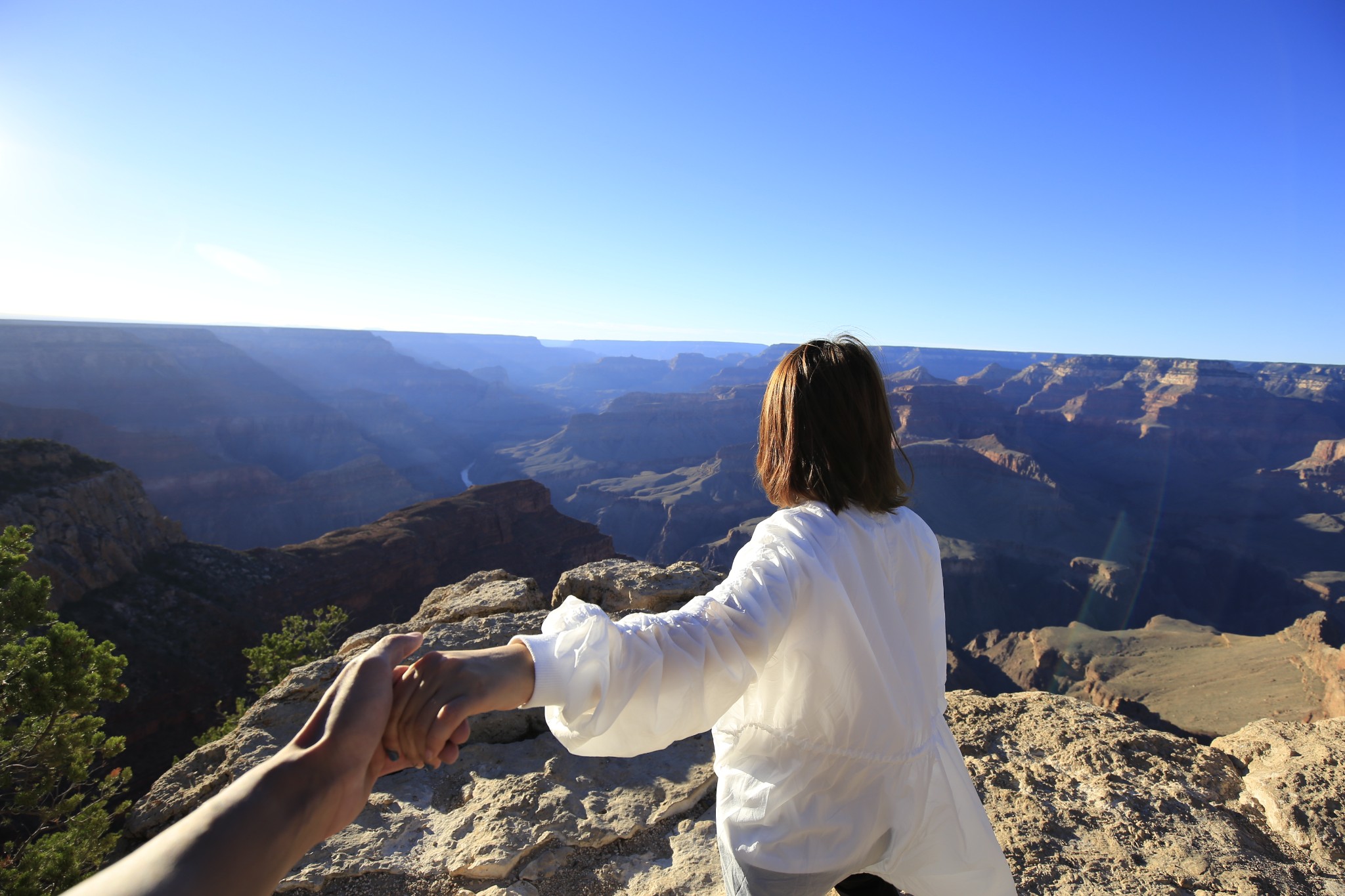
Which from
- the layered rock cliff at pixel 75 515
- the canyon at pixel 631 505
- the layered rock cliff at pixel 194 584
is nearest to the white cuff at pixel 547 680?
the canyon at pixel 631 505

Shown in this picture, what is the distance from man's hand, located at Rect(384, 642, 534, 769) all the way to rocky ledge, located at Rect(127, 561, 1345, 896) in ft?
6.14

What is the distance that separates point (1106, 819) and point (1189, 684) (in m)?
29.0

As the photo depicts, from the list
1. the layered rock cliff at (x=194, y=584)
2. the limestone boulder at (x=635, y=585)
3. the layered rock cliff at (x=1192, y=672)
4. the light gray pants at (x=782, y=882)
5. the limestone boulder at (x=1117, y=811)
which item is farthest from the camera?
the layered rock cliff at (x=1192, y=672)

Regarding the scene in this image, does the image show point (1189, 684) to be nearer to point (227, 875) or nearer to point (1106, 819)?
point (1106, 819)

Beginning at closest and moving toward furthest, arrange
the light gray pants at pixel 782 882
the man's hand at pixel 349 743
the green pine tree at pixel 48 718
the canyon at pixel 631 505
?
the man's hand at pixel 349 743, the light gray pants at pixel 782 882, the green pine tree at pixel 48 718, the canyon at pixel 631 505

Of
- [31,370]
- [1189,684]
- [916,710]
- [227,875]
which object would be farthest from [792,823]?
[31,370]

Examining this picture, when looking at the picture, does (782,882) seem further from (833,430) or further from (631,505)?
(631,505)

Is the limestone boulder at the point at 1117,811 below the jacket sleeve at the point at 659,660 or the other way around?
below

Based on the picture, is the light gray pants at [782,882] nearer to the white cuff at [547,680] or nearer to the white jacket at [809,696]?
the white jacket at [809,696]

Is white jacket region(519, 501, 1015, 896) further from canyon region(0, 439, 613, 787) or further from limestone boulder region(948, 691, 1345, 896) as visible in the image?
canyon region(0, 439, 613, 787)

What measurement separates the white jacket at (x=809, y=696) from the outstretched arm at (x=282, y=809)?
0.31 m

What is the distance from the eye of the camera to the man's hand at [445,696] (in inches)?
41.6

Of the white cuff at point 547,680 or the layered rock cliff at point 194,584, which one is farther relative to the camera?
the layered rock cliff at point 194,584

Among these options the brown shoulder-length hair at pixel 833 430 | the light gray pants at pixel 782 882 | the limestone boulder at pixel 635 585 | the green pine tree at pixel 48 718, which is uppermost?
the brown shoulder-length hair at pixel 833 430
